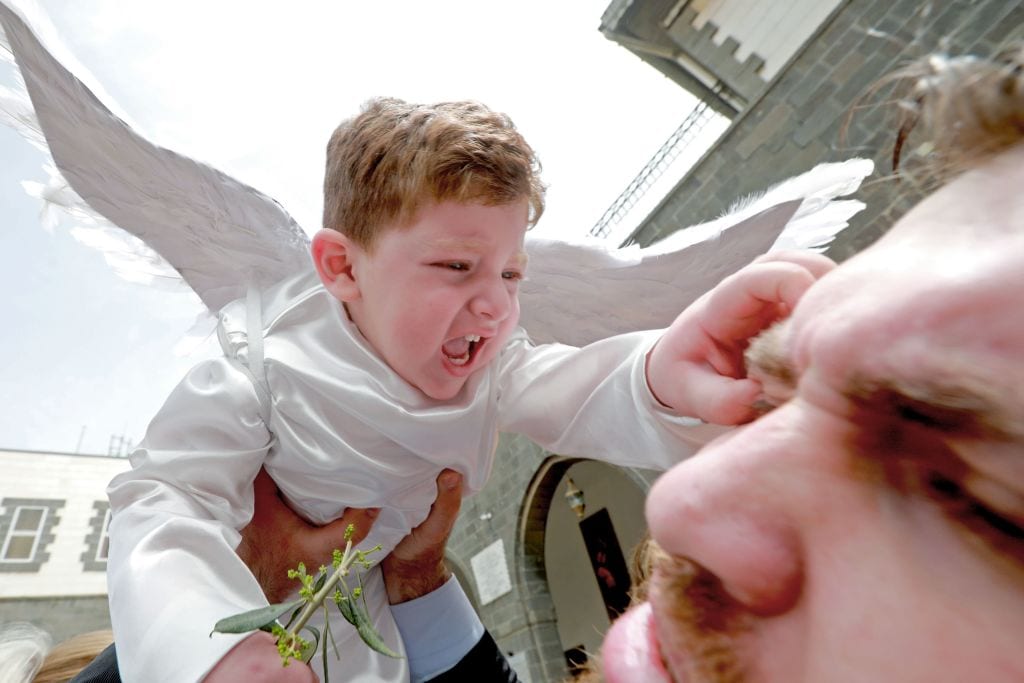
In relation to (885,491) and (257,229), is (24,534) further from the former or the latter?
(885,491)

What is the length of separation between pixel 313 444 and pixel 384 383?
141 mm

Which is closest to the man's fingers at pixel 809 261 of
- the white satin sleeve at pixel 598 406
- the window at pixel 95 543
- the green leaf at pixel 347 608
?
the white satin sleeve at pixel 598 406

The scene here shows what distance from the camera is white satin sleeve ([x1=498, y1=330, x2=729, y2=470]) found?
689 mm

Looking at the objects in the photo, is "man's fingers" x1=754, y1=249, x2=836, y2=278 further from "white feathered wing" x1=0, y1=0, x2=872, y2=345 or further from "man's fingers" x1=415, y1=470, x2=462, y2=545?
"man's fingers" x1=415, y1=470, x2=462, y2=545

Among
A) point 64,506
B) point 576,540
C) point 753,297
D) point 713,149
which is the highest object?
point 753,297

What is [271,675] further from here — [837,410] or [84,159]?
[84,159]

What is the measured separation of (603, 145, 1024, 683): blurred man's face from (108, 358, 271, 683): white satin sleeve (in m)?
0.48

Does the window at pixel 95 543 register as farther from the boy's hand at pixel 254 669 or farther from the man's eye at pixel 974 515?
the man's eye at pixel 974 515

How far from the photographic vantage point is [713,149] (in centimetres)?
387

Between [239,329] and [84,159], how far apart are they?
0.40m

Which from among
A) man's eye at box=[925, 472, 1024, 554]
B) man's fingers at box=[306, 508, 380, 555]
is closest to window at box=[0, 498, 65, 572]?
man's fingers at box=[306, 508, 380, 555]

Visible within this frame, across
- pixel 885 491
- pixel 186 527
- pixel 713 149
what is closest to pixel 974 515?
pixel 885 491

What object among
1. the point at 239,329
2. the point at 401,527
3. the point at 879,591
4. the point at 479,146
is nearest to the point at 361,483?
the point at 401,527

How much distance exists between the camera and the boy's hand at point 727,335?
1.58 ft
